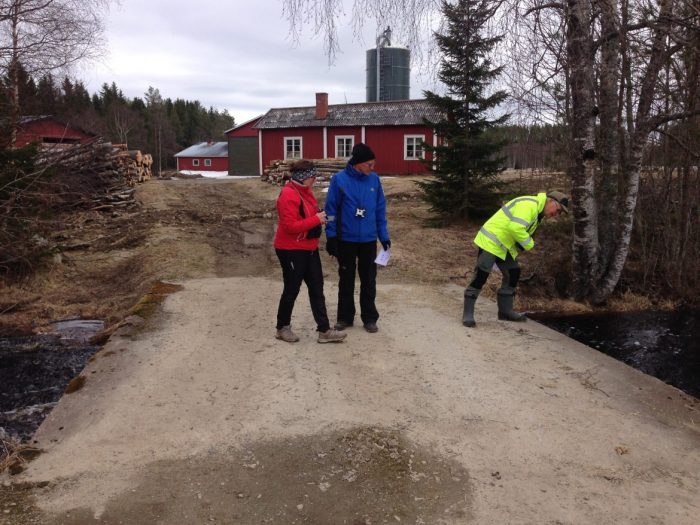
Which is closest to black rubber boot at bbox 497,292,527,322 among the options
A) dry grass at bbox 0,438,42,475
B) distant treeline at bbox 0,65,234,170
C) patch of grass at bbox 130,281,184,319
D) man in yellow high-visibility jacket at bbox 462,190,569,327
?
man in yellow high-visibility jacket at bbox 462,190,569,327

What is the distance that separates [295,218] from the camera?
551 centimetres

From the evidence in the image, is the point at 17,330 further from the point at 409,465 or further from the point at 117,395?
the point at 409,465

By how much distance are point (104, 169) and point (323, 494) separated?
17.4 meters

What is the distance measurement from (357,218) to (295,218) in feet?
2.53

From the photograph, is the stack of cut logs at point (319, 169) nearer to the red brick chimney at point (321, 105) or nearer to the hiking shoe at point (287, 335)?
the red brick chimney at point (321, 105)

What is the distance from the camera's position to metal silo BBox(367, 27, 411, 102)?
30.7 feet

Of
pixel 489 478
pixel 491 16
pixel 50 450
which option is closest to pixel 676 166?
pixel 491 16

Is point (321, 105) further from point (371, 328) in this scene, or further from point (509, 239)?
point (371, 328)

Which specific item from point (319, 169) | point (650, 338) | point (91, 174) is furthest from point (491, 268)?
point (319, 169)

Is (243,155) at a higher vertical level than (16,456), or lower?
higher

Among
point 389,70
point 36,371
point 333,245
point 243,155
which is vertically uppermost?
point 243,155

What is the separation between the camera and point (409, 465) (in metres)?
3.59

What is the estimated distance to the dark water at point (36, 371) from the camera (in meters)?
5.15

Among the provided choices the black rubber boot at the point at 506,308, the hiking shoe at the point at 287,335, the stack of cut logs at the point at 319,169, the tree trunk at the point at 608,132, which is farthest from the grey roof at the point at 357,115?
the hiking shoe at the point at 287,335
